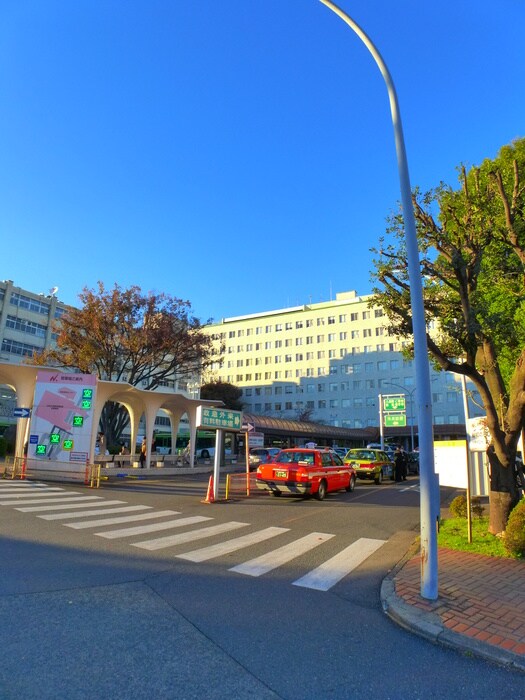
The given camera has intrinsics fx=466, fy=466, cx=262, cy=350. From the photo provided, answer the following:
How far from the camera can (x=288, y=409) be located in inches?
3716

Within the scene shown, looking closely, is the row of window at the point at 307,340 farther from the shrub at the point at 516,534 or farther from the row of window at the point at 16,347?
the shrub at the point at 516,534

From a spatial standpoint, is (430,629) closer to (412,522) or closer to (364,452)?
(412,522)

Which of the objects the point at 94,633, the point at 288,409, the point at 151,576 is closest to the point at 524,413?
the point at 151,576

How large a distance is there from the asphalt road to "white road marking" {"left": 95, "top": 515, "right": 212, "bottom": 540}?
64 mm

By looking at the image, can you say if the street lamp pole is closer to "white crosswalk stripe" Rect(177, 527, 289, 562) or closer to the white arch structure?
"white crosswalk stripe" Rect(177, 527, 289, 562)

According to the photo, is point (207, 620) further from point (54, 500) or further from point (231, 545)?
point (54, 500)

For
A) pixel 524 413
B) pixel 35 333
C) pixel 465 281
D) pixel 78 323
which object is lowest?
pixel 524 413

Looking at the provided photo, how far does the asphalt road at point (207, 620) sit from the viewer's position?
3582mm

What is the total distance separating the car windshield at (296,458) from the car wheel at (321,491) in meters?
0.86

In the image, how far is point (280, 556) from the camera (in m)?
7.98

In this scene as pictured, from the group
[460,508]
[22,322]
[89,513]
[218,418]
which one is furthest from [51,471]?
[22,322]

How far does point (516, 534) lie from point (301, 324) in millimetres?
89095

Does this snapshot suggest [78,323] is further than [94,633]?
Yes

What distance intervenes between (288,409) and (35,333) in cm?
4915
